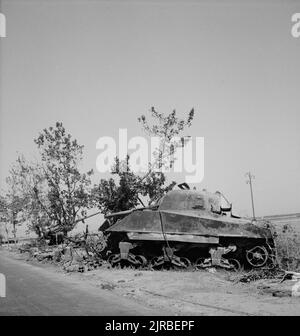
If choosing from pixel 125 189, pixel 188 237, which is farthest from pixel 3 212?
pixel 188 237

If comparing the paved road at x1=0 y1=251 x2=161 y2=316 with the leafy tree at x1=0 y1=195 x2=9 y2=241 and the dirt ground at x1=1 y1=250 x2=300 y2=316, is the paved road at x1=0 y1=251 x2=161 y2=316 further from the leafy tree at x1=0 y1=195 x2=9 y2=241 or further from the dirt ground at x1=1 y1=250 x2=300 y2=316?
the leafy tree at x1=0 y1=195 x2=9 y2=241

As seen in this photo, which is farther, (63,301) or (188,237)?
(188,237)

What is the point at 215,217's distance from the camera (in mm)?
13352

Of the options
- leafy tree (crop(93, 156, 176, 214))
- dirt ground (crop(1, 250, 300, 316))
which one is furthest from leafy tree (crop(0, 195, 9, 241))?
dirt ground (crop(1, 250, 300, 316))

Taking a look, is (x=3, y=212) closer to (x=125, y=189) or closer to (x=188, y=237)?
(x=125, y=189)

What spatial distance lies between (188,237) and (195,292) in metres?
4.16

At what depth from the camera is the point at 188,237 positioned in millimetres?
13133

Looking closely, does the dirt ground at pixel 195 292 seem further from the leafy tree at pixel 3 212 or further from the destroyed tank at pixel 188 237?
the leafy tree at pixel 3 212

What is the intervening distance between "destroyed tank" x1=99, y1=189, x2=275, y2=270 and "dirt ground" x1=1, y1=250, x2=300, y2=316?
0.77m

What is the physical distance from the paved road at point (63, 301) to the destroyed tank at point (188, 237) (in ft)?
11.3

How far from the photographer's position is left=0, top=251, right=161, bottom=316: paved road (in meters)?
6.87

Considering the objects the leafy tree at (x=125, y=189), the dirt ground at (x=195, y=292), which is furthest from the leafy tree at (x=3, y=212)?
the dirt ground at (x=195, y=292)
